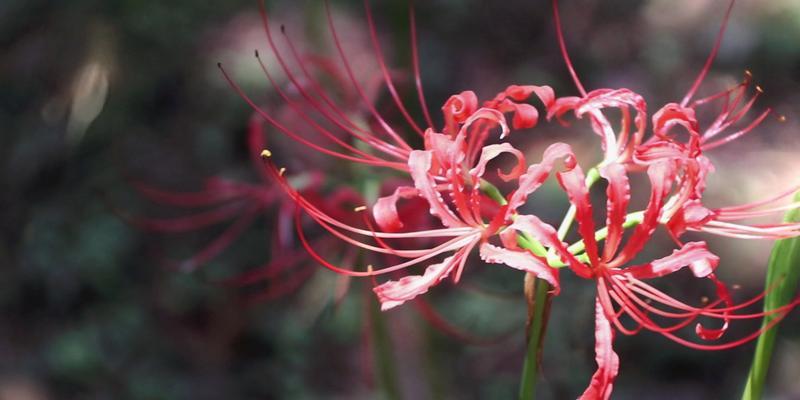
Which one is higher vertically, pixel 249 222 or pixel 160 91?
pixel 160 91

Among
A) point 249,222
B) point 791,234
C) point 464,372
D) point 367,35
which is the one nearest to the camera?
point 791,234

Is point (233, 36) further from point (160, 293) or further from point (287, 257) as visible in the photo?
point (287, 257)

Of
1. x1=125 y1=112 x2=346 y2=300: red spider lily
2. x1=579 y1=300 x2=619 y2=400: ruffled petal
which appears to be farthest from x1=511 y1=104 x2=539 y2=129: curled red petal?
x1=125 y1=112 x2=346 y2=300: red spider lily

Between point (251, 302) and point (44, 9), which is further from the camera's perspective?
point (44, 9)

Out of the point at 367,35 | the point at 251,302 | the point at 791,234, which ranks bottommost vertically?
the point at 791,234

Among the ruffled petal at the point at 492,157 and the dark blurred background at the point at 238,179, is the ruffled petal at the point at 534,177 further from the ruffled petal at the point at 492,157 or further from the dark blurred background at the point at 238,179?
the dark blurred background at the point at 238,179

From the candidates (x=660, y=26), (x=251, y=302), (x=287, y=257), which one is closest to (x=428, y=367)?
(x=287, y=257)
